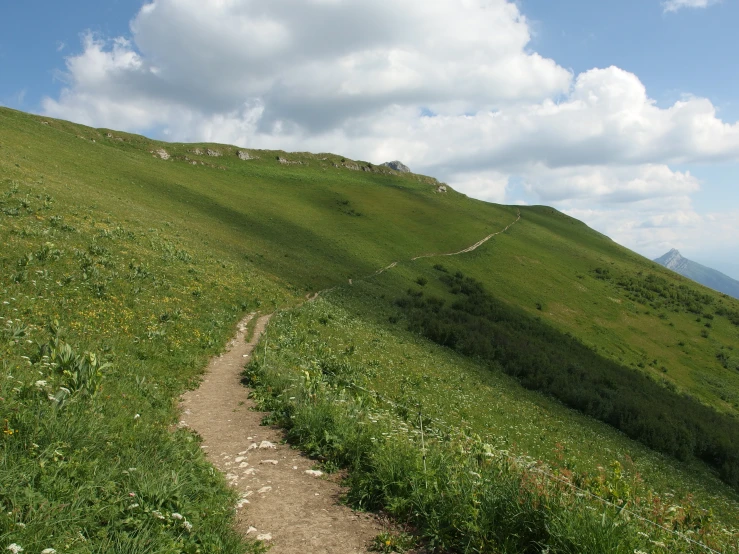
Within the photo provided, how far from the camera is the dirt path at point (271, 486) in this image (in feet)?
22.7

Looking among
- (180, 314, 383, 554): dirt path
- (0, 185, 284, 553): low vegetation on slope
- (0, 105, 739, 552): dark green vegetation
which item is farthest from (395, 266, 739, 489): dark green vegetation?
(180, 314, 383, 554): dirt path

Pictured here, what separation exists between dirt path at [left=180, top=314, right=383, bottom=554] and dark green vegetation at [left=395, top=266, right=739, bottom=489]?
2839 cm

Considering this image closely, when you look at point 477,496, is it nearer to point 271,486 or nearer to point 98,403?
point 271,486

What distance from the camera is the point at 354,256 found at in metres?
62.3

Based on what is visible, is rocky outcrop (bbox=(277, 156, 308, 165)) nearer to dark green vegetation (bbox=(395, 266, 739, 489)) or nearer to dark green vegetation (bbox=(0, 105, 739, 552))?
dark green vegetation (bbox=(0, 105, 739, 552))

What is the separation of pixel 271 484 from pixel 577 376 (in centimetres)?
3988

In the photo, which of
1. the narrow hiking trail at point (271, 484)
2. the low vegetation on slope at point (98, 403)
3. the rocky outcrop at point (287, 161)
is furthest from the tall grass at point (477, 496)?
the rocky outcrop at point (287, 161)

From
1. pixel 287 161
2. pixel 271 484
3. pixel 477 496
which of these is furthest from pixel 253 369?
pixel 287 161

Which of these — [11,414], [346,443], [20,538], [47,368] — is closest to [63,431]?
[11,414]

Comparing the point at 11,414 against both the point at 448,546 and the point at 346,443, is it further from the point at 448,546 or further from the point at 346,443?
the point at 448,546

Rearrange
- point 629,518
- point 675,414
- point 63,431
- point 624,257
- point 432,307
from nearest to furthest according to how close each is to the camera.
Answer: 1. point 629,518
2. point 63,431
3. point 675,414
4. point 432,307
5. point 624,257

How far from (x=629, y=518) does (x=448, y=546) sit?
8.59ft

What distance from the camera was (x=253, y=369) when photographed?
53.6 ft

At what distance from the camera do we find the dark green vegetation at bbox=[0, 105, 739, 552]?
240 inches
